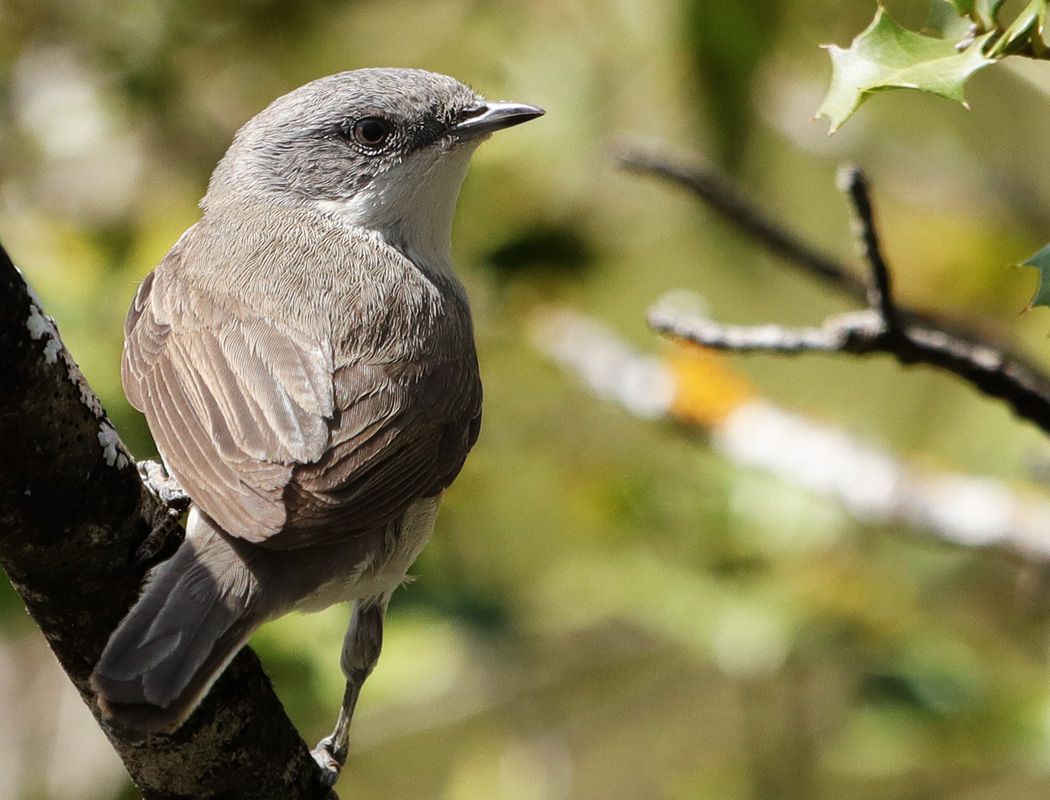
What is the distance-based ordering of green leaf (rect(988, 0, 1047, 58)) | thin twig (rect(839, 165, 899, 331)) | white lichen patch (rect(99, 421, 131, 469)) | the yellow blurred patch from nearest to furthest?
green leaf (rect(988, 0, 1047, 58))
white lichen patch (rect(99, 421, 131, 469))
thin twig (rect(839, 165, 899, 331))
the yellow blurred patch

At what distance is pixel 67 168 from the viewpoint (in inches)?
227

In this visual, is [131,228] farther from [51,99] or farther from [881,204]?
[881,204]

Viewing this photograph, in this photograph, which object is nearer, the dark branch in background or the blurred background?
the dark branch in background

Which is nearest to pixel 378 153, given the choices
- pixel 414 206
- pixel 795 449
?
pixel 414 206

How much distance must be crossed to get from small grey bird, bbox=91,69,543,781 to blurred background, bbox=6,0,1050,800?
0.88m

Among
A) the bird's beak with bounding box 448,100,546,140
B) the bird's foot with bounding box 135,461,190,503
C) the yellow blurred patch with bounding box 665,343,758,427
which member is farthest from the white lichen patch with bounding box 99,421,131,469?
the yellow blurred patch with bounding box 665,343,758,427

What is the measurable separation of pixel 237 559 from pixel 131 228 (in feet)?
9.57

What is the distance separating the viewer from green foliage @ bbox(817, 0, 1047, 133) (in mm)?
1819

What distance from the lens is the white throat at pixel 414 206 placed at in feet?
12.0

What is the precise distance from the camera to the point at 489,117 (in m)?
3.75

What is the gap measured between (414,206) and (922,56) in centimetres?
201

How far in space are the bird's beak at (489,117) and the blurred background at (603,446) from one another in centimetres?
109

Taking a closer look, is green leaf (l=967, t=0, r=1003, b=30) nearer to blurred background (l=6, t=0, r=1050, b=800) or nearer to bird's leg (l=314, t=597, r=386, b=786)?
blurred background (l=6, t=0, r=1050, b=800)

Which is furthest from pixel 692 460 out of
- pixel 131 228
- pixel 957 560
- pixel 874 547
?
pixel 131 228
